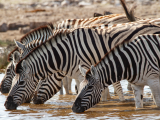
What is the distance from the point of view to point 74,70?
627 cm

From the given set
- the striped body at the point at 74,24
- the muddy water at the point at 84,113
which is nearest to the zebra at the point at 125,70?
the muddy water at the point at 84,113

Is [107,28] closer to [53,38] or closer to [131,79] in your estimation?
[53,38]

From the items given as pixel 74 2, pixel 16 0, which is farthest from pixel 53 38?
pixel 16 0

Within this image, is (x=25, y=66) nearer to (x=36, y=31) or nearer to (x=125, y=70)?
(x=125, y=70)

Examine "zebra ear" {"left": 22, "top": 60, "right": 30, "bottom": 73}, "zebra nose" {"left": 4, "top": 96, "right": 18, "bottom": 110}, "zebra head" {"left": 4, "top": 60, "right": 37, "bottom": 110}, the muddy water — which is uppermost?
"zebra ear" {"left": 22, "top": 60, "right": 30, "bottom": 73}

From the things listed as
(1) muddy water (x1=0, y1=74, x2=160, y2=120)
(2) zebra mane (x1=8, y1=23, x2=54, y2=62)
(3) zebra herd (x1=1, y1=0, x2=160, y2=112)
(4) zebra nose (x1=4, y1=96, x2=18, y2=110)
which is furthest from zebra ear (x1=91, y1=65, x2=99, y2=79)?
(2) zebra mane (x1=8, y1=23, x2=54, y2=62)

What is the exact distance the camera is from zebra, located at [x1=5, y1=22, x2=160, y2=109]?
6.23 meters

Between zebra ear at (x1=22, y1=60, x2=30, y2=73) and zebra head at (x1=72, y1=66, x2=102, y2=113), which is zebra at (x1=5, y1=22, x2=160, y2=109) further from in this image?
zebra head at (x1=72, y1=66, x2=102, y2=113)

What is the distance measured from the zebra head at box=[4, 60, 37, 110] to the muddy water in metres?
0.16

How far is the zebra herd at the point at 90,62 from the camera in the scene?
17.8 feet

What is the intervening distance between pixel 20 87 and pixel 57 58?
0.95 m

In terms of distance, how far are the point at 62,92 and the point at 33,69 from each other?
234cm

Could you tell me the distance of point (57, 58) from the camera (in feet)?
20.7

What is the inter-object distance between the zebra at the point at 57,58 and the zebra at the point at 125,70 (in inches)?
32.0
